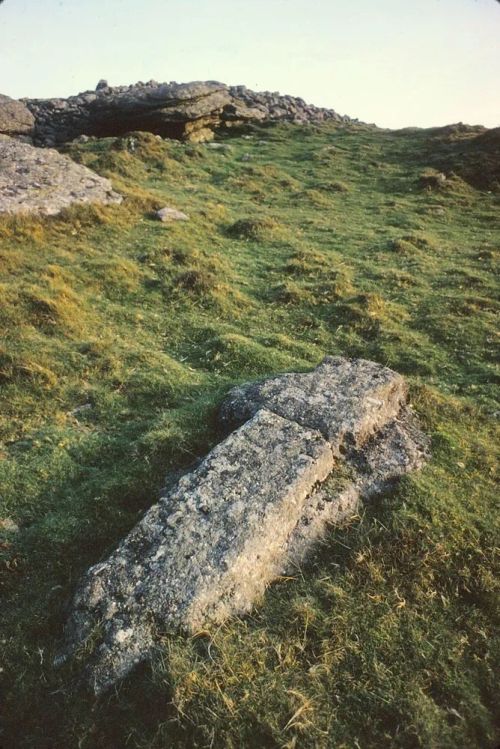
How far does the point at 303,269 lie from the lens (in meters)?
16.0

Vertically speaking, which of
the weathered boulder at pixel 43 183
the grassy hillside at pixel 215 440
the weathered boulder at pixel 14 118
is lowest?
the grassy hillside at pixel 215 440

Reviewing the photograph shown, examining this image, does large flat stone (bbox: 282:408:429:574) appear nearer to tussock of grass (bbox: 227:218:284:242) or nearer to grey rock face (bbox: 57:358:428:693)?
grey rock face (bbox: 57:358:428:693)

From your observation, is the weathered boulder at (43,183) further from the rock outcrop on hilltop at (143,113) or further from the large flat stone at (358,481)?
the rock outcrop on hilltop at (143,113)

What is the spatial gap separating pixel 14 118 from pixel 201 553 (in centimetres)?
3810

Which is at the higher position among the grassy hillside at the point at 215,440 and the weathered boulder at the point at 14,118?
the weathered boulder at the point at 14,118

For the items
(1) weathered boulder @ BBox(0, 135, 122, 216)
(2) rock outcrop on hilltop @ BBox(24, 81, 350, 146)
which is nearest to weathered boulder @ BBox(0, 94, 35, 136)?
(2) rock outcrop on hilltop @ BBox(24, 81, 350, 146)

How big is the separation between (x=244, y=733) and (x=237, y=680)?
0.39 m

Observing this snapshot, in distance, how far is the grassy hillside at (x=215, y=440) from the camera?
407 cm

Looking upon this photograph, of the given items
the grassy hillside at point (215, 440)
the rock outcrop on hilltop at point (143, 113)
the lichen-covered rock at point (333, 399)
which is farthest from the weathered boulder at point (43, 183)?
the rock outcrop on hilltop at point (143, 113)

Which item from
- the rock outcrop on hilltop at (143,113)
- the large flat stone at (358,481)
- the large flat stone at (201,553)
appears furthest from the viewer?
the rock outcrop on hilltop at (143,113)

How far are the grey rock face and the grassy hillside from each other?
24cm

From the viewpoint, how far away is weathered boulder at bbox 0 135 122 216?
647 inches

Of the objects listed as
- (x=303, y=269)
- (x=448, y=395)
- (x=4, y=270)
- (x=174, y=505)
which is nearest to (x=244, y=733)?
Answer: (x=174, y=505)

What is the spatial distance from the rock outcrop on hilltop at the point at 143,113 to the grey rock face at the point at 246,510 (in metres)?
32.9
